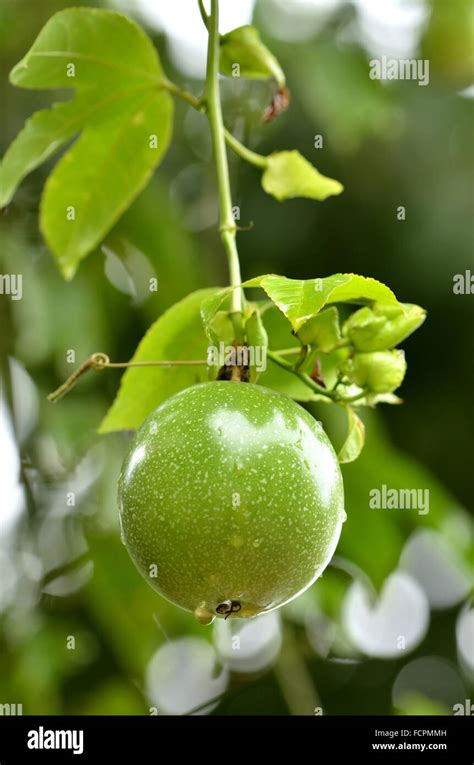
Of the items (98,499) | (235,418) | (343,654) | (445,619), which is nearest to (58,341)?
(98,499)

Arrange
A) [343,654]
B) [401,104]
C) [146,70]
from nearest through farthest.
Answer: [146,70] < [401,104] < [343,654]

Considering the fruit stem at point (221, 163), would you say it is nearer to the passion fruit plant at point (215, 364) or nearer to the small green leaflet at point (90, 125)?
the passion fruit plant at point (215, 364)

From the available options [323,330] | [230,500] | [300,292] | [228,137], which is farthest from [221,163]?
[230,500]

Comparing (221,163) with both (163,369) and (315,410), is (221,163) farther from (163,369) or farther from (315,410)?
(315,410)

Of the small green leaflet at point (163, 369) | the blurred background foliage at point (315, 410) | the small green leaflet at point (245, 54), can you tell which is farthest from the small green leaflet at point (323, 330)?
the blurred background foliage at point (315, 410)

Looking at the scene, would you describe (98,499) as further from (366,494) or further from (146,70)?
(146,70)
